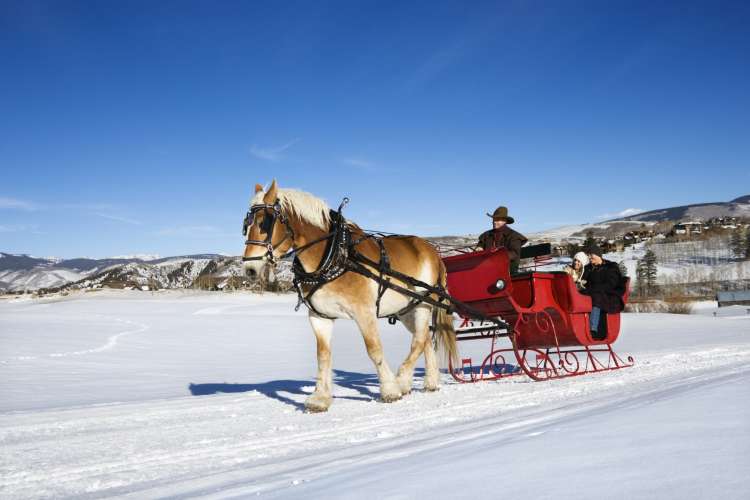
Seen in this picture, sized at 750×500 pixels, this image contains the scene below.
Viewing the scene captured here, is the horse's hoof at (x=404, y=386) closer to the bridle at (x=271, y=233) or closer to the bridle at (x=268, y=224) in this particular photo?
the bridle at (x=271, y=233)

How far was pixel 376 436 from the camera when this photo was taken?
16.8 feet

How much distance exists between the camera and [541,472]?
291cm

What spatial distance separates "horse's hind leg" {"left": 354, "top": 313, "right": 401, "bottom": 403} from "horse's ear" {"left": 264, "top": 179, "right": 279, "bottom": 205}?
167 cm

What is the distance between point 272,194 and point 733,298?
4147 centimetres

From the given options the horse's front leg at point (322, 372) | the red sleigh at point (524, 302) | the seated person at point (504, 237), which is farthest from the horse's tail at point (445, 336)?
the horse's front leg at point (322, 372)

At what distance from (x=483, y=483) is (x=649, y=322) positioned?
28.5 meters

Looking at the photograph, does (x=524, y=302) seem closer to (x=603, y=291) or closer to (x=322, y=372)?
(x=603, y=291)

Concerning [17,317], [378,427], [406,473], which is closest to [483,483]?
[406,473]

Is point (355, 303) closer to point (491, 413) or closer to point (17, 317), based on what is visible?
point (491, 413)

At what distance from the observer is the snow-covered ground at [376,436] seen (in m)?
2.85

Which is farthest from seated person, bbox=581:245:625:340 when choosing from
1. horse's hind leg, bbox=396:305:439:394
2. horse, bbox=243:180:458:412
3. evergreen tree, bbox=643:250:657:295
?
evergreen tree, bbox=643:250:657:295

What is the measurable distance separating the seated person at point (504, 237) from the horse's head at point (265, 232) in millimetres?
4099

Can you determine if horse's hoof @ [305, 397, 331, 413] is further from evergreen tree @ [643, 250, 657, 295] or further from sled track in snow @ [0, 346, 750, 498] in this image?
evergreen tree @ [643, 250, 657, 295]

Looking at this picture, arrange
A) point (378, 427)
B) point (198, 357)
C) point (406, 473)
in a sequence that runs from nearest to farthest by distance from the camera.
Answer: point (406, 473)
point (378, 427)
point (198, 357)
